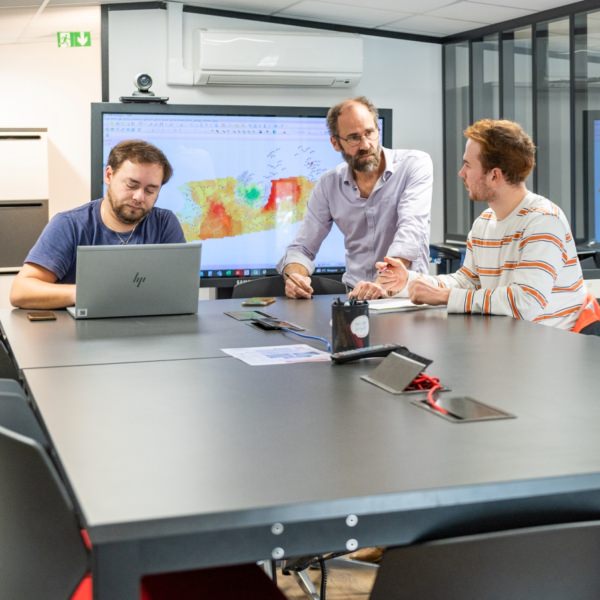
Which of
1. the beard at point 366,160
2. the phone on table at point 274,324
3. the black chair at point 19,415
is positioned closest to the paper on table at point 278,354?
the phone on table at point 274,324

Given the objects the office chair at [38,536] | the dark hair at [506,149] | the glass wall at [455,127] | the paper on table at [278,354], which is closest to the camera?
the office chair at [38,536]

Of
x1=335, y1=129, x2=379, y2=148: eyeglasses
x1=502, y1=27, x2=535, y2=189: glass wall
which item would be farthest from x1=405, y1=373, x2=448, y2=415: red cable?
x1=502, y1=27, x2=535, y2=189: glass wall

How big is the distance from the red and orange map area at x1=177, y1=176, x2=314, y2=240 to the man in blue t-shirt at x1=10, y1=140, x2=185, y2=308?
2.06 metres

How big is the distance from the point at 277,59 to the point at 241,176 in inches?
33.9

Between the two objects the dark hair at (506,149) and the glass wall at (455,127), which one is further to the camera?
the glass wall at (455,127)

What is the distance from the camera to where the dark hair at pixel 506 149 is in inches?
127

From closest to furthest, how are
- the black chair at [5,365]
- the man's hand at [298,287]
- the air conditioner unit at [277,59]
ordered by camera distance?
1. the black chair at [5,365]
2. the man's hand at [298,287]
3. the air conditioner unit at [277,59]

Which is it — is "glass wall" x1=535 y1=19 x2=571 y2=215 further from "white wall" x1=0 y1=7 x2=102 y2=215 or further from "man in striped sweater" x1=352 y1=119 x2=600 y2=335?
"white wall" x1=0 y1=7 x2=102 y2=215

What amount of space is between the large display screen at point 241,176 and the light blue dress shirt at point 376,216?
157cm

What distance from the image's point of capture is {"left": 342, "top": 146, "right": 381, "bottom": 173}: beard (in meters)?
3.87

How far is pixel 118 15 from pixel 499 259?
3.58 meters

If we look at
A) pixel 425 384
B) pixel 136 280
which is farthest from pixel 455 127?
pixel 425 384

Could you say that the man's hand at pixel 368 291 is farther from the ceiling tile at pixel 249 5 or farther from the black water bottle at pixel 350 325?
the ceiling tile at pixel 249 5

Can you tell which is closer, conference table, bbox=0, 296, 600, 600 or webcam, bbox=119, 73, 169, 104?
conference table, bbox=0, 296, 600, 600
